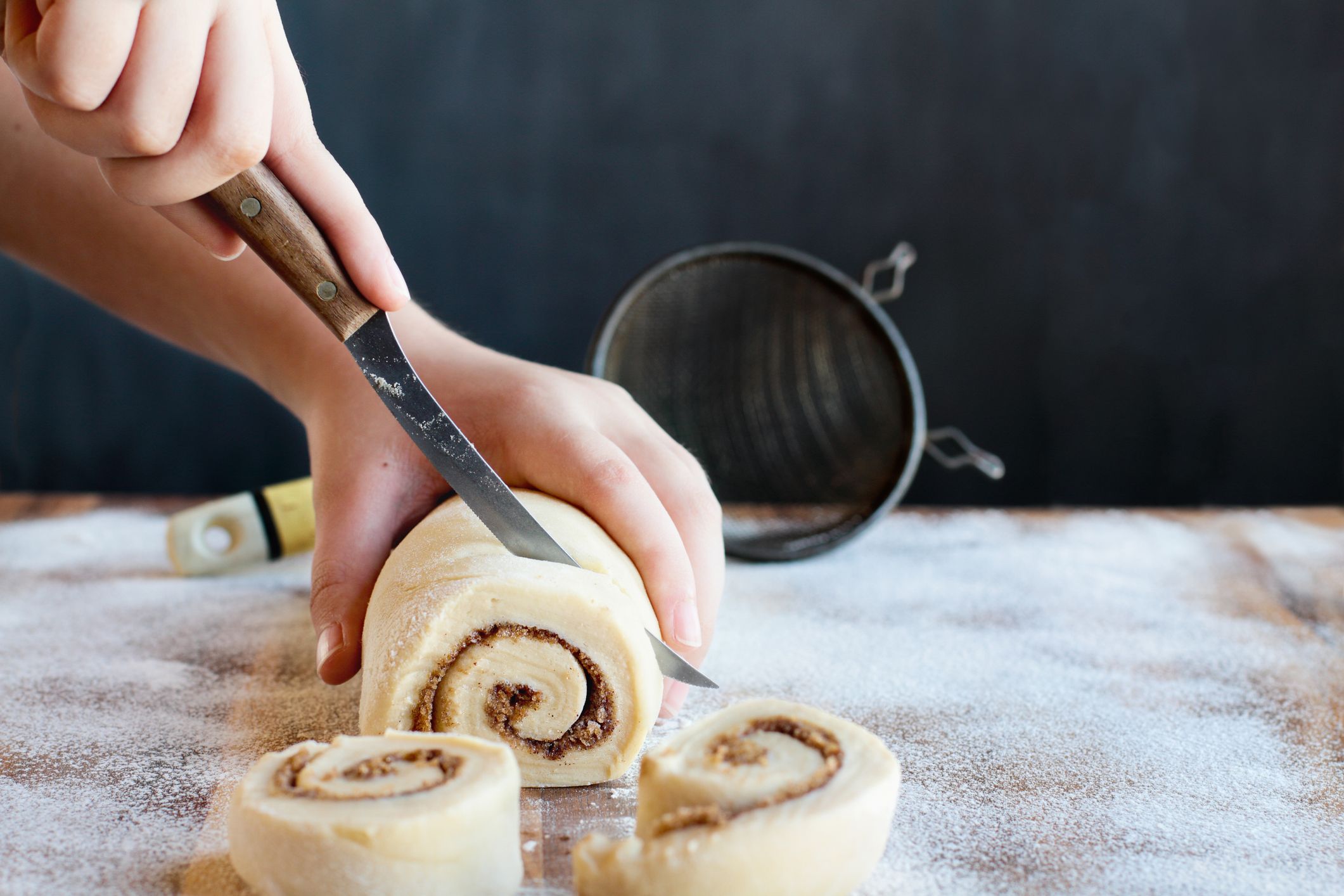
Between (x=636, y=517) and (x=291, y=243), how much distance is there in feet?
1.20

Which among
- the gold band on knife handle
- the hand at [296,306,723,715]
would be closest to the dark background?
the gold band on knife handle

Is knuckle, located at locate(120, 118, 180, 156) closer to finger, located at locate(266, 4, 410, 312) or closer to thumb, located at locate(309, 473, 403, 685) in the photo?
finger, located at locate(266, 4, 410, 312)

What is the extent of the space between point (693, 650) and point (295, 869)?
0.41m

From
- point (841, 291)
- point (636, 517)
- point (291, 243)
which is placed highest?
point (291, 243)

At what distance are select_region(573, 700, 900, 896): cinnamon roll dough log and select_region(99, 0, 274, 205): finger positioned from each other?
0.48m

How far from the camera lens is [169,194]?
712 millimetres

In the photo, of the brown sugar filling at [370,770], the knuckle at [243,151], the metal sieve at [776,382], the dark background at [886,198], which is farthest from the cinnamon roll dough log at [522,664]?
the dark background at [886,198]

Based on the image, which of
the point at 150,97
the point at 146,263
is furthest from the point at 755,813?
the point at 146,263

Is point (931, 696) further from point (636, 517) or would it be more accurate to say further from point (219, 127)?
point (219, 127)

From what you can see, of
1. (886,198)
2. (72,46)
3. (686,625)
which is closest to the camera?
(72,46)

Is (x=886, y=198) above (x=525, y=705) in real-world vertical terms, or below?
above

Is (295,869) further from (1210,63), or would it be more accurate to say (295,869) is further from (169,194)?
(1210,63)

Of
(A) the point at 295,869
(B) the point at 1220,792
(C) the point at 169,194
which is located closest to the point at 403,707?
(A) the point at 295,869

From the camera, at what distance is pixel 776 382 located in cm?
209
